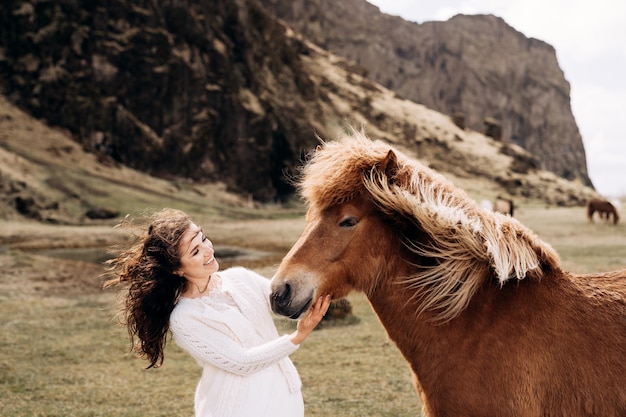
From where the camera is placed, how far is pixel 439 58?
179125 millimetres

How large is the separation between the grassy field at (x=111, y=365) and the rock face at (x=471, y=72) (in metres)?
147

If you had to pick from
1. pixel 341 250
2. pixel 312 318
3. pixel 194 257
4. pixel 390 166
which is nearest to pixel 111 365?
Result: pixel 194 257

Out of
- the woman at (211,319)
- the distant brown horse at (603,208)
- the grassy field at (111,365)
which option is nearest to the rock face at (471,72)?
the distant brown horse at (603,208)

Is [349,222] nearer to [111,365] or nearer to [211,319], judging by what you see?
[211,319]

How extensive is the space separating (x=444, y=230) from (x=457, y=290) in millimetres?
353

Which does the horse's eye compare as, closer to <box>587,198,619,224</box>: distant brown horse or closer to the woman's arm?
the woman's arm

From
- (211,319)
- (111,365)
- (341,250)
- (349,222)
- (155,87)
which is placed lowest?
(111,365)

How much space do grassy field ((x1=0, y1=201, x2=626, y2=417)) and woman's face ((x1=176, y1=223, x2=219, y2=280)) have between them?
450 cm

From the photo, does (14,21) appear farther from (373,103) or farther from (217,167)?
(373,103)

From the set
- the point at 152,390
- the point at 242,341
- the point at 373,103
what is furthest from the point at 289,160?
the point at 242,341

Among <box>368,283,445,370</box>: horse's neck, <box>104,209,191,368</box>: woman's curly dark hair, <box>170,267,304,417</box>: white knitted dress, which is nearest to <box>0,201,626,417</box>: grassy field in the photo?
<box>170,267,304,417</box>: white knitted dress

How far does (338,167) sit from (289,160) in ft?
255

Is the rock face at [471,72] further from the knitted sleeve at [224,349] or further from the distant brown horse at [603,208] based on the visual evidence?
the knitted sleeve at [224,349]

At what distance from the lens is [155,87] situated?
7225 centimetres
